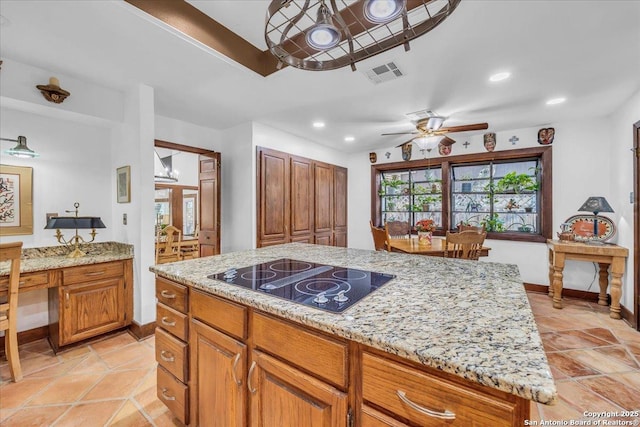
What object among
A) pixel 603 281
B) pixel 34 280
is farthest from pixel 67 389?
pixel 603 281

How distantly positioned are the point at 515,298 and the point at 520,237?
3899 mm

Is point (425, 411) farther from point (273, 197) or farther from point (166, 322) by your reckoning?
point (273, 197)

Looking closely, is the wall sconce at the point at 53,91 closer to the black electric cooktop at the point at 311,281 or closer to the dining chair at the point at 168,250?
the black electric cooktop at the point at 311,281

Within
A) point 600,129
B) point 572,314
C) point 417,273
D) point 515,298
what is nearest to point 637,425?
point 515,298

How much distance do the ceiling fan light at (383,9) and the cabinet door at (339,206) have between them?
438 centimetres

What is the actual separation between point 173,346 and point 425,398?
4.56ft

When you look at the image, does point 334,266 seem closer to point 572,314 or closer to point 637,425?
point 637,425

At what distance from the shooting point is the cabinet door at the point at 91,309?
2.45m

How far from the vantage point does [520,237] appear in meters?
4.25

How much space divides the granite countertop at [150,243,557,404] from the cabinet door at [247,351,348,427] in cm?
21

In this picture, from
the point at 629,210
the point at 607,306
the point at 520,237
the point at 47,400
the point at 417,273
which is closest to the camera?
the point at 417,273

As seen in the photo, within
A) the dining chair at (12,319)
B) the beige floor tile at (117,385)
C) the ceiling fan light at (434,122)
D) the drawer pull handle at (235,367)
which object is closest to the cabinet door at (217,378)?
the drawer pull handle at (235,367)

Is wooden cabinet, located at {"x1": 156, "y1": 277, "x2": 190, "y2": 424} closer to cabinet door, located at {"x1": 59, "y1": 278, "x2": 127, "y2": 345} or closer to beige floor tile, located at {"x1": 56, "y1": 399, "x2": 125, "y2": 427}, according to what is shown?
beige floor tile, located at {"x1": 56, "y1": 399, "x2": 125, "y2": 427}

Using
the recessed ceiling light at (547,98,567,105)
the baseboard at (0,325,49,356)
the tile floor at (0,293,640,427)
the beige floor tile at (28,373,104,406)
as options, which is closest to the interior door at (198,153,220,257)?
the tile floor at (0,293,640,427)
